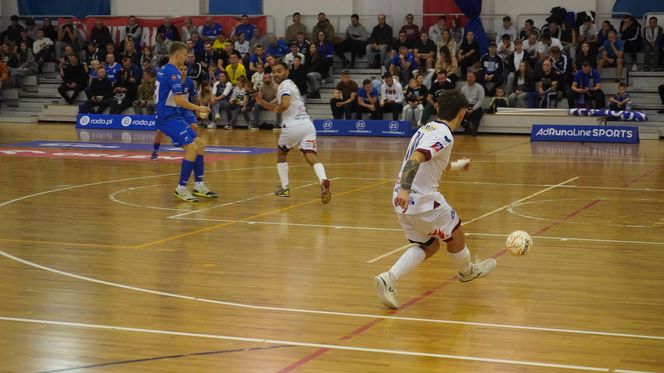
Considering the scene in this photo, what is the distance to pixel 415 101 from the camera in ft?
87.0

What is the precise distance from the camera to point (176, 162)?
1897cm

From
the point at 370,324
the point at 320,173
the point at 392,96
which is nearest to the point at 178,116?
the point at 320,173

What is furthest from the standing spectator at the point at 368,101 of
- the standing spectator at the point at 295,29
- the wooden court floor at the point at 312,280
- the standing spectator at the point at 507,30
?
the wooden court floor at the point at 312,280

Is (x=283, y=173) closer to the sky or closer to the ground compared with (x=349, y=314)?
closer to the sky

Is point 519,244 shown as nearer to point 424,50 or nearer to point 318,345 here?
point 318,345

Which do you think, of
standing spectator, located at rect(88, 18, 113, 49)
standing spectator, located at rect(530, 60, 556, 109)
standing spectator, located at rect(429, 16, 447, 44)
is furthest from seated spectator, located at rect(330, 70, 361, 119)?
standing spectator, located at rect(88, 18, 113, 49)

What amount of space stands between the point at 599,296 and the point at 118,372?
13.2 feet

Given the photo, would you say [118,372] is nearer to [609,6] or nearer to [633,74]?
[633,74]

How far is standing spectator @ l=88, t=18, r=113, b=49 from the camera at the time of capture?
3316cm

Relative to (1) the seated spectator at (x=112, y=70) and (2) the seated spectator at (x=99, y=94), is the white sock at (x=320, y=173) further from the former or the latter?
(1) the seated spectator at (x=112, y=70)

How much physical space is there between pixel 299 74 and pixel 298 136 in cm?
1556

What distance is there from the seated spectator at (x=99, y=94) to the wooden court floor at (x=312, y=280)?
14.1 m

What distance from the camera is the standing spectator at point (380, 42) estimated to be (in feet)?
97.2

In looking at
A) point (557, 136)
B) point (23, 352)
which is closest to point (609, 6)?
point (557, 136)
